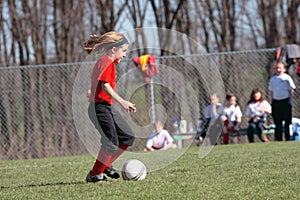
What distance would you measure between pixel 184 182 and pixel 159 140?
7505mm

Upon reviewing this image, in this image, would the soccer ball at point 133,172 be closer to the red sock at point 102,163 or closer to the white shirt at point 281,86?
the red sock at point 102,163

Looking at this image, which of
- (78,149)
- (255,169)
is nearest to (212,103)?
(78,149)

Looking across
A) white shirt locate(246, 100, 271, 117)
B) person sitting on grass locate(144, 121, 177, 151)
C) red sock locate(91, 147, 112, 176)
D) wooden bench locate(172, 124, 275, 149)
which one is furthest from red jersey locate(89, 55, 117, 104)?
white shirt locate(246, 100, 271, 117)

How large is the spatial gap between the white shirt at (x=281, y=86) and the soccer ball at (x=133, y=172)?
776 cm

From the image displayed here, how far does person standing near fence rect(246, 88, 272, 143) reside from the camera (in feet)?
50.1

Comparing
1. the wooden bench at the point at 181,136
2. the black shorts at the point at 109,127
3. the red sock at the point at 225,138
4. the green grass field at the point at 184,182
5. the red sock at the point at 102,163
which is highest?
the black shorts at the point at 109,127

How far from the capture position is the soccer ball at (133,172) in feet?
23.6

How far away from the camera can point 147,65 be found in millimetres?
15383

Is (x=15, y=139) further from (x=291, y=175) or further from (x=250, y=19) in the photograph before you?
(x=250, y=19)

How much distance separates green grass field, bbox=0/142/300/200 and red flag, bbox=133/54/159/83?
19.6ft

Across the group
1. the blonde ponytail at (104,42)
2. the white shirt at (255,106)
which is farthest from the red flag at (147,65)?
the blonde ponytail at (104,42)

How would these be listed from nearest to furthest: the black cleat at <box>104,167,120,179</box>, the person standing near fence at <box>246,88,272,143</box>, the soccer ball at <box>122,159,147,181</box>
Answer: the soccer ball at <box>122,159,147,181</box> → the black cleat at <box>104,167,120,179</box> → the person standing near fence at <box>246,88,272,143</box>

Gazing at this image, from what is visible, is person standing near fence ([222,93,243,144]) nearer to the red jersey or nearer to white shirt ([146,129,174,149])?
white shirt ([146,129,174,149])

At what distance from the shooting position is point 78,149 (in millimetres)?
16359
